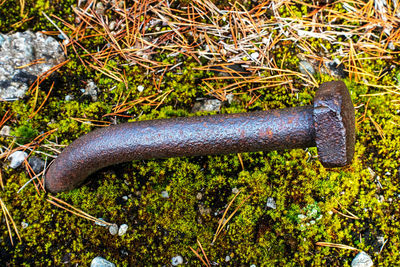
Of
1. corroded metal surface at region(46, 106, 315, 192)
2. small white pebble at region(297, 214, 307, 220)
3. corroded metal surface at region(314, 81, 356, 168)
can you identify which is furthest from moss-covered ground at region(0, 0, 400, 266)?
corroded metal surface at region(314, 81, 356, 168)

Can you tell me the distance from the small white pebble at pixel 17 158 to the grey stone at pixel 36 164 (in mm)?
65

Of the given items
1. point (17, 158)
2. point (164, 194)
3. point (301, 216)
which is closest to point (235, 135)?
point (164, 194)

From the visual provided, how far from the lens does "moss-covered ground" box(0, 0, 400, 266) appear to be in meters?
2.36

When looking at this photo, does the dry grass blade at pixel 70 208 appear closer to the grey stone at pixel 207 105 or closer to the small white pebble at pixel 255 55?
the grey stone at pixel 207 105

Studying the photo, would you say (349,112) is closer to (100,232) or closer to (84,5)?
(100,232)

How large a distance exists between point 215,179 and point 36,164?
4.96ft

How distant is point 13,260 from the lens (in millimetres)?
2318

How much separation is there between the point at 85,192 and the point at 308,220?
1.89 meters

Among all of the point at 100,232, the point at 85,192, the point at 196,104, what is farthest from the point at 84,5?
the point at 100,232

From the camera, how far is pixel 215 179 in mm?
2426

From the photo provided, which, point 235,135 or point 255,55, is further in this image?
point 255,55

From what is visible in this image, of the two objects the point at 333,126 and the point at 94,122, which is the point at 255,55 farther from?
the point at 94,122

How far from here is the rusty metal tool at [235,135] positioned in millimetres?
1667

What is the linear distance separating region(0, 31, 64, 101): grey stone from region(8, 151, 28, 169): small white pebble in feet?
1.54
